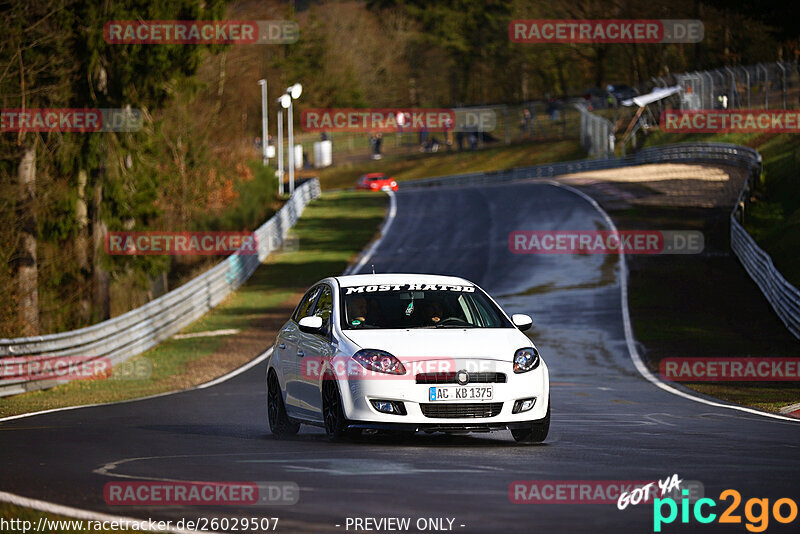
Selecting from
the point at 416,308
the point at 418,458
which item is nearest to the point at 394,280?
the point at 416,308

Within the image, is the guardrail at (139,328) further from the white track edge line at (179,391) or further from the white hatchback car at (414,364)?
the white hatchback car at (414,364)

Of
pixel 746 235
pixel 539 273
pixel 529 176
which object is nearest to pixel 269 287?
pixel 539 273

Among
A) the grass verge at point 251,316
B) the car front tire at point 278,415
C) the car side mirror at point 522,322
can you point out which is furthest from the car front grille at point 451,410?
the grass verge at point 251,316

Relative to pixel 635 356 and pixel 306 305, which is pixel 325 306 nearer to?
pixel 306 305

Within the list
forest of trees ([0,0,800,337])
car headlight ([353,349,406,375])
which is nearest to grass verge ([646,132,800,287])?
forest of trees ([0,0,800,337])

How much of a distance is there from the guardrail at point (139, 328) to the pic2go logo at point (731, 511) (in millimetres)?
15177

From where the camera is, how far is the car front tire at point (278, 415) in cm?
1298

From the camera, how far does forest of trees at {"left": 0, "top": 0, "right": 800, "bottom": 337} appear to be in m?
35.1

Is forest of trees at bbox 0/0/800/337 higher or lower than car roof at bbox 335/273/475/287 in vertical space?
higher

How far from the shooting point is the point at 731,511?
24.7 ft

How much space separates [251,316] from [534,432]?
24.3 meters

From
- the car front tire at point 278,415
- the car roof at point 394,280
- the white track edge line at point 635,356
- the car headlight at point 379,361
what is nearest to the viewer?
the car headlight at point 379,361

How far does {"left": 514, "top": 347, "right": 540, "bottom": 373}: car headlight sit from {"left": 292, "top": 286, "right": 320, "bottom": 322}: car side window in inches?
104

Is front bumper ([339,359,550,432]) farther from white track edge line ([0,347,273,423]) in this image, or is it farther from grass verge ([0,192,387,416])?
grass verge ([0,192,387,416])
